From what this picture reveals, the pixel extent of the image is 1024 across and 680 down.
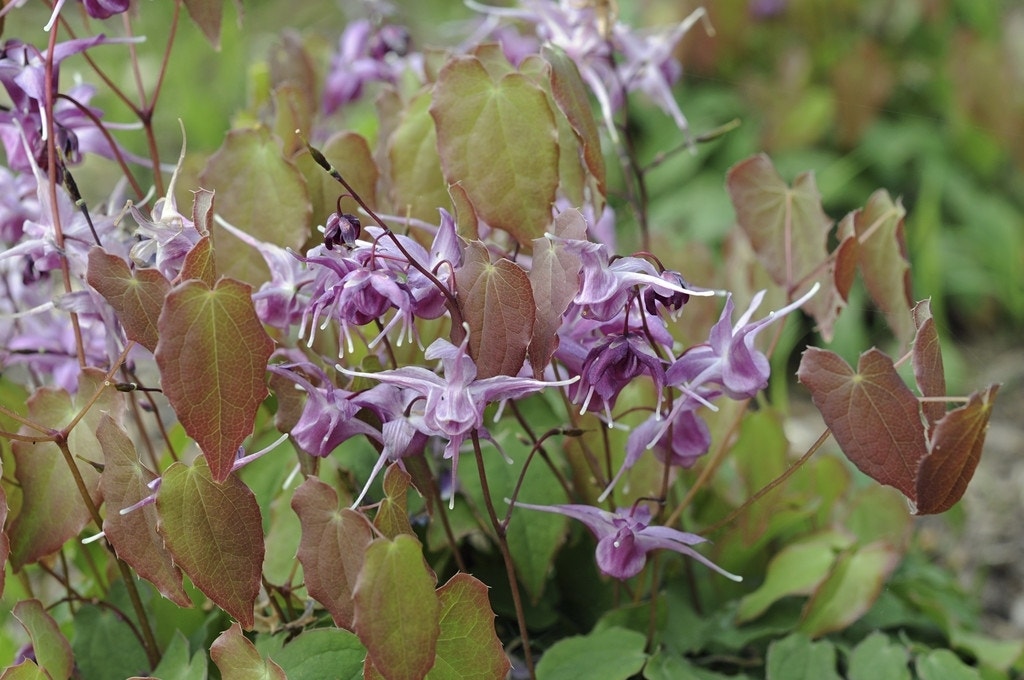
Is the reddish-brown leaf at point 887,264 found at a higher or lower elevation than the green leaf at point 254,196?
lower

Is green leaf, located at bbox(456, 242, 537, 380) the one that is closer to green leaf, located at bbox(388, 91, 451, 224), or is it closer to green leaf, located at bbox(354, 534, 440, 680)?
green leaf, located at bbox(354, 534, 440, 680)

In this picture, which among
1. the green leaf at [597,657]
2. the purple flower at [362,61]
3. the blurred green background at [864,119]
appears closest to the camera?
the green leaf at [597,657]

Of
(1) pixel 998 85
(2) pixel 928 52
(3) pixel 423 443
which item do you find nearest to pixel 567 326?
(3) pixel 423 443

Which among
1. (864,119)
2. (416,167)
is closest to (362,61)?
(416,167)

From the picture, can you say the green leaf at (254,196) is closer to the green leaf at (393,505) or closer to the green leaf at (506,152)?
the green leaf at (506,152)

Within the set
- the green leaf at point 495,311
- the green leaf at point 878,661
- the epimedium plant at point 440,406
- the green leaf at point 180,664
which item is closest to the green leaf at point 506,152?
the epimedium plant at point 440,406

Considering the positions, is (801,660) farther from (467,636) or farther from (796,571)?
(467,636)

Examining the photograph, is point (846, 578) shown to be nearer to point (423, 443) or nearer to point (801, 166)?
point (423, 443)
